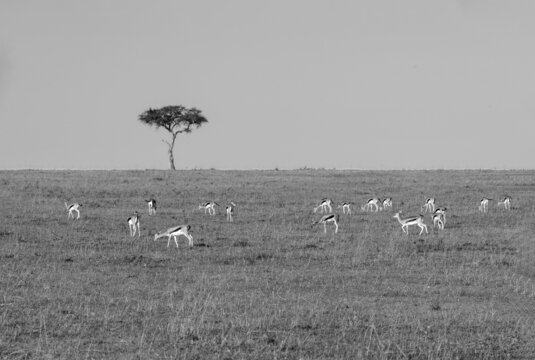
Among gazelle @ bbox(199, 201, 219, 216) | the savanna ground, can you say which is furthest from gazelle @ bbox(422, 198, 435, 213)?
gazelle @ bbox(199, 201, 219, 216)

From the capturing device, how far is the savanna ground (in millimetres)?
10898

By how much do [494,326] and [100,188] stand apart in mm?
27072

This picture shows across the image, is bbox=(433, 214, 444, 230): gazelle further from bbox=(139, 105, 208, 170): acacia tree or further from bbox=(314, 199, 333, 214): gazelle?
bbox=(139, 105, 208, 170): acacia tree

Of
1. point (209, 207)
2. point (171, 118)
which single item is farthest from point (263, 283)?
point (171, 118)

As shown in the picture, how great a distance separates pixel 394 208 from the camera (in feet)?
104

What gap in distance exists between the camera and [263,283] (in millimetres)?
16062

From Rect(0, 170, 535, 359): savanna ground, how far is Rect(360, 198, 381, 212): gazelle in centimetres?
42

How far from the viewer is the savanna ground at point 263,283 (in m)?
10.9

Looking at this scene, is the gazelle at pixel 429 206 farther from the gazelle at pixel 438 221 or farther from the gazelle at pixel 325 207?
the gazelle at pixel 438 221

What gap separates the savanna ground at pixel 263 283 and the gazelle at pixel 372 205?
1.36 feet

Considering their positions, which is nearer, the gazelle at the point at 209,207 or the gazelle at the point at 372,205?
the gazelle at the point at 209,207

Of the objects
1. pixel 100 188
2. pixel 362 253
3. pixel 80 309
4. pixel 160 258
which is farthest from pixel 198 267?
pixel 100 188

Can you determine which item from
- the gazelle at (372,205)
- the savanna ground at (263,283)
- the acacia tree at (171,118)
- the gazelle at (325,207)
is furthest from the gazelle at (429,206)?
the acacia tree at (171,118)

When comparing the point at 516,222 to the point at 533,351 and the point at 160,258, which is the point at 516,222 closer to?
the point at 160,258
